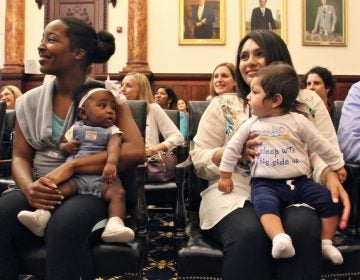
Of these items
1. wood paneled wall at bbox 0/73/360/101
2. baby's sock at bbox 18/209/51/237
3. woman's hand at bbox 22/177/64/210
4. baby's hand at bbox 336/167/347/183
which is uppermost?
wood paneled wall at bbox 0/73/360/101

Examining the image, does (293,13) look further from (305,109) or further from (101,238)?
(101,238)

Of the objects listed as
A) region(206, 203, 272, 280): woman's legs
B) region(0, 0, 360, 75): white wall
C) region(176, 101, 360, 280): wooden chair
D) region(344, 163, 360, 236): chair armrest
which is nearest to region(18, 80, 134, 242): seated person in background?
region(176, 101, 360, 280): wooden chair

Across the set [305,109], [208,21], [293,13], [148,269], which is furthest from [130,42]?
[305,109]

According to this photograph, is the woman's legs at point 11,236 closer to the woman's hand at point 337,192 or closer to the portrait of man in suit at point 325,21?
the woman's hand at point 337,192

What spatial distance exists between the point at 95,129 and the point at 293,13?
24.9ft

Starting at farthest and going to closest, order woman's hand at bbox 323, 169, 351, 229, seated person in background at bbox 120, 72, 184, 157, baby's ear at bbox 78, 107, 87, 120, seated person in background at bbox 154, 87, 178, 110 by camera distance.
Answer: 1. seated person in background at bbox 154, 87, 178, 110
2. seated person in background at bbox 120, 72, 184, 157
3. baby's ear at bbox 78, 107, 87, 120
4. woman's hand at bbox 323, 169, 351, 229

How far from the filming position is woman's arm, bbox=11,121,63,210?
5.57 feet

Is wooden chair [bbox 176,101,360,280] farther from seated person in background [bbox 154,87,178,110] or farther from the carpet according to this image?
seated person in background [bbox 154,87,178,110]

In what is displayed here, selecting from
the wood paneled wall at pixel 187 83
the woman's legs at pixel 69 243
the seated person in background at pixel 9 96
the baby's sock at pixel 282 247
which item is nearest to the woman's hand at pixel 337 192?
the baby's sock at pixel 282 247

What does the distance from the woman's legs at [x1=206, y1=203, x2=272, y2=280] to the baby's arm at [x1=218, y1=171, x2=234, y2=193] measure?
221 millimetres

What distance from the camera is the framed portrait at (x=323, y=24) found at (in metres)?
8.54

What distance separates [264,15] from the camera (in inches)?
335

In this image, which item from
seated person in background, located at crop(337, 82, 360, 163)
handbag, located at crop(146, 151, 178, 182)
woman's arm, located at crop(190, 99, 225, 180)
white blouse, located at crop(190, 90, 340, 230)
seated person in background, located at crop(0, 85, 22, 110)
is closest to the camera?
white blouse, located at crop(190, 90, 340, 230)

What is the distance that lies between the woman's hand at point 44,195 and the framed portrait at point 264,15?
7.40 m
